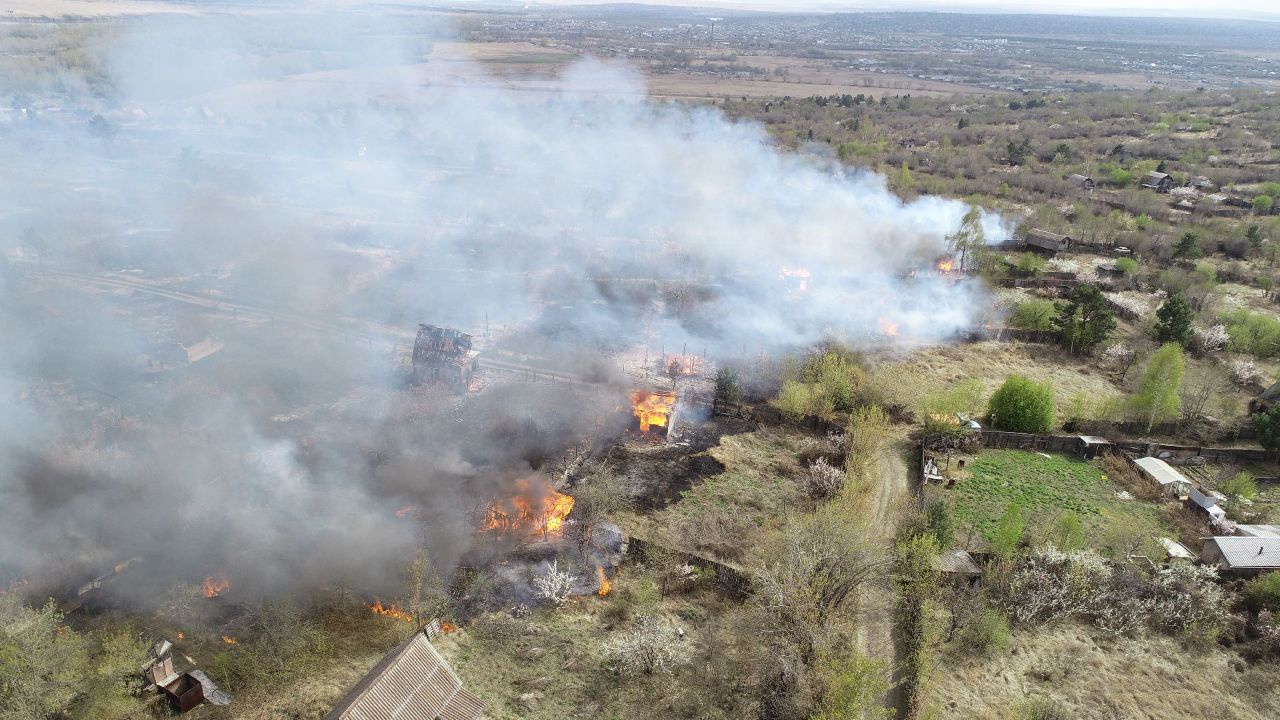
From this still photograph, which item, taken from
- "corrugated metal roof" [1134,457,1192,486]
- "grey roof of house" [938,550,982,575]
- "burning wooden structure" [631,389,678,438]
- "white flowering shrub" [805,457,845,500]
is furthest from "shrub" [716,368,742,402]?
"corrugated metal roof" [1134,457,1192,486]

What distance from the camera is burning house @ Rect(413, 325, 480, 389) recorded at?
40.8 metres

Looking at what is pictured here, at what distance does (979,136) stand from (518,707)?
113 metres

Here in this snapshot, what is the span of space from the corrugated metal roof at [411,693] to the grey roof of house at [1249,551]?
97.3 ft

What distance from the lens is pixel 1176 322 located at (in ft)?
155

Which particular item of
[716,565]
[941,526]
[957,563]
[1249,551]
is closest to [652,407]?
[716,565]

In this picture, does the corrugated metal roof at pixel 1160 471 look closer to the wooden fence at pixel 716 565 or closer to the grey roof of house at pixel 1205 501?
the grey roof of house at pixel 1205 501

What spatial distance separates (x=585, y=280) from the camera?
190 feet

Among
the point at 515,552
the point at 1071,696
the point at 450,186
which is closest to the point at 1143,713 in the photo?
the point at 1071,696

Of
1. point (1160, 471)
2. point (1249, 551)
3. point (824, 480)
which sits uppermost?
point (1249, 551)

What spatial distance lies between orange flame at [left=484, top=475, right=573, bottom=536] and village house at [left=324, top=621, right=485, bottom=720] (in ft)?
31.1

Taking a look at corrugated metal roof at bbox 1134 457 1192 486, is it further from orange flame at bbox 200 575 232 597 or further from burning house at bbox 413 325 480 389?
orange flame at bbox 200 575 232 597

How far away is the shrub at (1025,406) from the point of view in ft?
125

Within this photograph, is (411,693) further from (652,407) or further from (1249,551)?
(1249,551)

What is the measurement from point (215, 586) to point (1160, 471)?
43361 millimetres
